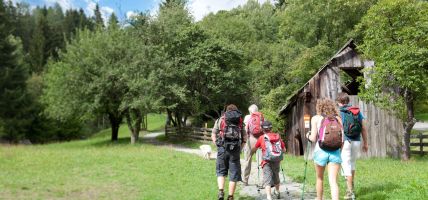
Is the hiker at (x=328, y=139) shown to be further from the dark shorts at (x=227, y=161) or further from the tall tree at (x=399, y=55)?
the tall tree at (x=399, y=55)

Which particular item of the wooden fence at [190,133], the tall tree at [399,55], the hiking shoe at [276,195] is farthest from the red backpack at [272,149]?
the wooden fence at [190,133]

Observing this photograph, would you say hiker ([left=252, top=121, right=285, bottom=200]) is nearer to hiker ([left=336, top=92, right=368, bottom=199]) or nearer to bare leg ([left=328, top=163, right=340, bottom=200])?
hiker ([left=336, top=92, right=368, bottom=199])

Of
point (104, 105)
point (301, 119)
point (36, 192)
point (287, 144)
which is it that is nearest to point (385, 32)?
point (301, 119)

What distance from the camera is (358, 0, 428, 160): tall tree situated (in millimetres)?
17078

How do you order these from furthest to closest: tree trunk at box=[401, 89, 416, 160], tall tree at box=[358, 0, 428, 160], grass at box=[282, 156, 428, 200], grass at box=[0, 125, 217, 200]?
tree trunk at box=[401, 89, 416, 160], tall tree at box=[358, 0, 428, 160], grass at box=[0, 125, 217, 200], grass at box=[282, 156, 428, 200]

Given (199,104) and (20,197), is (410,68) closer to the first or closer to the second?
(20,197)

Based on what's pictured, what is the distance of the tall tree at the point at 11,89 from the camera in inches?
1713

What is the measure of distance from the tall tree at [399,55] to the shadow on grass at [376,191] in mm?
8610

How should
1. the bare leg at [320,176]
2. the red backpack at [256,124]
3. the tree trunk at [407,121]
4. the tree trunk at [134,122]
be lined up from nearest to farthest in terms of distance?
the bare leg at [320,176], the red backpack at [256,124], the tree trunk at [407,121], the tree trunk at [134,122]

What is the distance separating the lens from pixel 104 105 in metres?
32.7

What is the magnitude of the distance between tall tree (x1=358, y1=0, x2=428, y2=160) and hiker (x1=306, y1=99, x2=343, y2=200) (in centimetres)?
1069

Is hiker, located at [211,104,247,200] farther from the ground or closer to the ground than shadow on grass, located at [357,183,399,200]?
farther from the ground

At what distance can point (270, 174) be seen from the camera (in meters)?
8.83

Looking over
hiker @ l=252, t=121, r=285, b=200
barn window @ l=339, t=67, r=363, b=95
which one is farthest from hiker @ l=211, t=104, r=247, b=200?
barn window @ l=339, t=67, r=363, b=95
